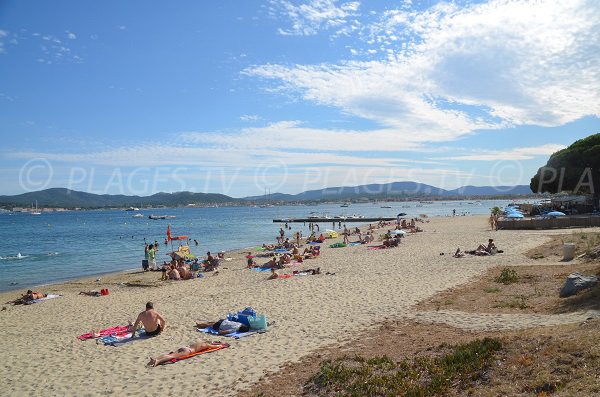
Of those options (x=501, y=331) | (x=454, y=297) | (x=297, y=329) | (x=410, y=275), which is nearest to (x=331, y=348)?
(x=297, y=329)

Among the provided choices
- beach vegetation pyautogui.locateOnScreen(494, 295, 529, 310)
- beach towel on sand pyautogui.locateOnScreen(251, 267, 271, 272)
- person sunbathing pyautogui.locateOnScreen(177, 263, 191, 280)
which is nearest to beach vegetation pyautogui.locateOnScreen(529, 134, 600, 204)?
beach towel on sand pyautogui.locateOnScreen(251, 267, 271, 272)

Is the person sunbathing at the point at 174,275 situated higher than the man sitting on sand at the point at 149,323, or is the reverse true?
the man sitting on sand at the point at 149,323

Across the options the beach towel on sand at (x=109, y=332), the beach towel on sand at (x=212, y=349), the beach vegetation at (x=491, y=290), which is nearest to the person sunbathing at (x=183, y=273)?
the beach towel on sand at (x=109, y=332)

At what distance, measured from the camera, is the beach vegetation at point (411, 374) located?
5488 mm

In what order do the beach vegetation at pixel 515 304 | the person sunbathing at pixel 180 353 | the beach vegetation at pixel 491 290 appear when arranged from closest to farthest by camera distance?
1. the person sunbathing at pixel 180 353
2. the beach vegetation at pixel 515 304
3. the beach vegetation at pixel 491 290

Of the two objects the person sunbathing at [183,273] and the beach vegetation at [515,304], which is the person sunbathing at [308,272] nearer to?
the person sunbathing at [183,273]

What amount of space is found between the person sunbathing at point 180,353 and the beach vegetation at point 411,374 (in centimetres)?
255

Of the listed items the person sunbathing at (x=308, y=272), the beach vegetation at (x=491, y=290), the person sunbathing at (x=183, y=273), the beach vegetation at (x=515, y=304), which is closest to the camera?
the beach vegetation at (x=515, y=304)

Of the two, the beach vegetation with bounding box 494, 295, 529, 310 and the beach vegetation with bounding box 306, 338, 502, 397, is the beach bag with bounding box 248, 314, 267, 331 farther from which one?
the beach vegetation with bounding box 494, 295, 529, 310

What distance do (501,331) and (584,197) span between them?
41.1m

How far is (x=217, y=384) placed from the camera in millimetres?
6652

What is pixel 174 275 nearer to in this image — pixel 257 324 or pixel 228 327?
pixel 228 327

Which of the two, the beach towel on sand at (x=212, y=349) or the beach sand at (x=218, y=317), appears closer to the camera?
the beach sand at (x=218, y=317)

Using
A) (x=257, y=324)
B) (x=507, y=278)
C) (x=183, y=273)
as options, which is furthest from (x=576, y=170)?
(x=257, y=324)
